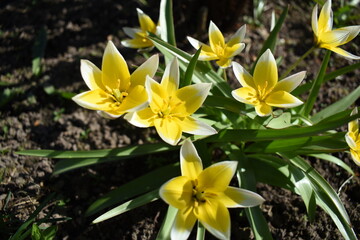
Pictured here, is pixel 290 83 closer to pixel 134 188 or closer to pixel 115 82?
pixel 115 82

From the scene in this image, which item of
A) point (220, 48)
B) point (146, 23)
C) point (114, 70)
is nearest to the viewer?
point (114, 70)

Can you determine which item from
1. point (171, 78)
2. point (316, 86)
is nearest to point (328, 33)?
point (316, 86)

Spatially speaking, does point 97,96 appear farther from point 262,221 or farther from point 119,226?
point 262,221

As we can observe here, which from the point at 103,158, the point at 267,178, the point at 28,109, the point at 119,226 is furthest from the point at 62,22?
the point at 267,178

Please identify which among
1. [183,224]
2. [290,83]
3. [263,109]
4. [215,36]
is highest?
[215,36]

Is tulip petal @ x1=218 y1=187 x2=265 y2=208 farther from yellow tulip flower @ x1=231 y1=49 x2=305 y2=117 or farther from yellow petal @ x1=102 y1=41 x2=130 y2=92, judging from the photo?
yellow petal @ x1=102 y1=41 x2=130 y2=92

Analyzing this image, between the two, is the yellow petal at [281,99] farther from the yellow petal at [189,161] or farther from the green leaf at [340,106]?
the green leaf at [340,106]

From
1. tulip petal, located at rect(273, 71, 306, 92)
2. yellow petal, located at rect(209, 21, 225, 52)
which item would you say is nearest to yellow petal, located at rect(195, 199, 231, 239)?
tulip petal, located at rect(273, 71, 306, 92)
